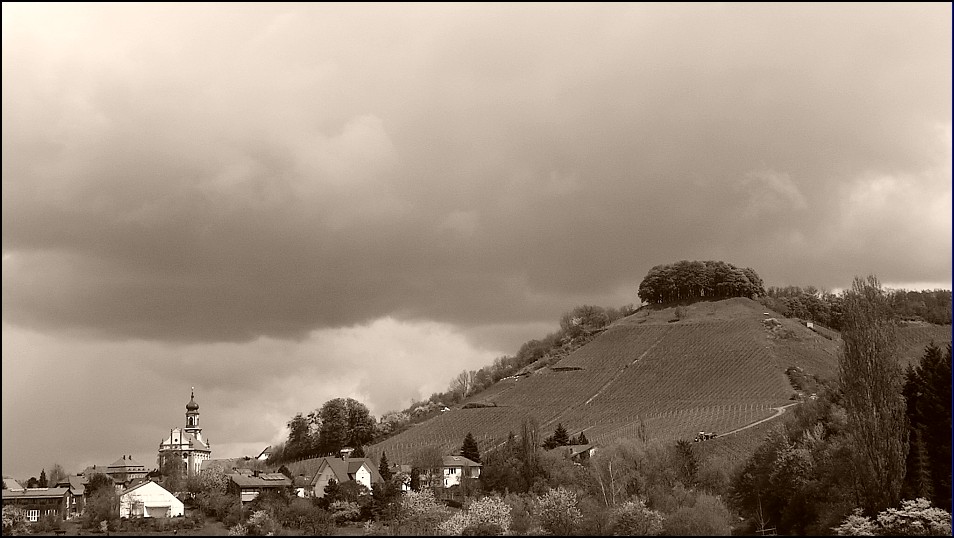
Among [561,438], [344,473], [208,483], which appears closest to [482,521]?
[344,473]

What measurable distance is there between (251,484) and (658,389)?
78336mm

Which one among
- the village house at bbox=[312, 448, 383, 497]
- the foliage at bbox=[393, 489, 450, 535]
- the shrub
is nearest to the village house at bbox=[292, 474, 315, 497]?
the village house at bbox=[312, 448, 383, 497]

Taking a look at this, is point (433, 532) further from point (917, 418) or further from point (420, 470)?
point (420, 470)

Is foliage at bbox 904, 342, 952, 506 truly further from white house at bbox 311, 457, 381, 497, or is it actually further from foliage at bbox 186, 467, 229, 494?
foliage at bbox 186, 467, 229, 494

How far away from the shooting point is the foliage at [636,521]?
67.0 metres

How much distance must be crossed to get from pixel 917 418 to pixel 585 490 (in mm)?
30919

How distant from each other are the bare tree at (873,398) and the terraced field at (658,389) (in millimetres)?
50079

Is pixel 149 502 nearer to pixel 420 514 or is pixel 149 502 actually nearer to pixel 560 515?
pixel 420 514

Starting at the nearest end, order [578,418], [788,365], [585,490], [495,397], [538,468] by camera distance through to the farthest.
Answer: [585,490], [538,468], [578,418], [788,365], [495,397]

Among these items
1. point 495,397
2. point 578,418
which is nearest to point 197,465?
point 495,397

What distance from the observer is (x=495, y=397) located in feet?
613

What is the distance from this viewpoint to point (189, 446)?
173 m

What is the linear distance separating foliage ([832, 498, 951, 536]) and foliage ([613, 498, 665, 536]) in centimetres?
1259

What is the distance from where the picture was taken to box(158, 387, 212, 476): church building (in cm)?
16700
